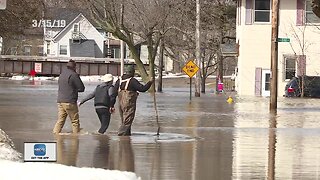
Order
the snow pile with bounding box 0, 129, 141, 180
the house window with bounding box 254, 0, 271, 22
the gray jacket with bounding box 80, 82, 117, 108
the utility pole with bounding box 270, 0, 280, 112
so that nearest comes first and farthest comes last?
the snow pile with bounding box 0, 129, 141, 180 < the gray jacket with bounding box 80, 82, 117, 108 < the utility pole with bounding box 270, 0, 280, 112 < the house window with bounding box 254, 0, 271, 22

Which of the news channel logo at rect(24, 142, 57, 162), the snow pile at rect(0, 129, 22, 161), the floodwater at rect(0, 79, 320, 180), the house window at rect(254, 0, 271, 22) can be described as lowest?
the floodwater at rect(0, 79, 320, 180)

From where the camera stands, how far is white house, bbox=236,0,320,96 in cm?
4959

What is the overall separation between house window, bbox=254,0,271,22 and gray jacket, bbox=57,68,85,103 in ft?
106

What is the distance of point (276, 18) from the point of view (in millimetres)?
30250

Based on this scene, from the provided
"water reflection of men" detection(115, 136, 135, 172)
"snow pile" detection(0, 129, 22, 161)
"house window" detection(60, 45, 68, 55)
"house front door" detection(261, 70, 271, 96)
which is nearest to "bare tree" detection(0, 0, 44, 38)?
"house front door" detection(261, 70, 271, 96)

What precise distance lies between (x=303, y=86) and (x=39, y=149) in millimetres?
37504

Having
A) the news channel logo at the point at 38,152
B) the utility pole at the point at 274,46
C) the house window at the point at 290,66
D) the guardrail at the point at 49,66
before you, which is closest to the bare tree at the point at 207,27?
the house window at the point at 290,66

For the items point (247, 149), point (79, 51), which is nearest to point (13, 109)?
point (247, 149)

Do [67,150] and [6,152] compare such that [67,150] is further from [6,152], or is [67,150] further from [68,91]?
[6,152]

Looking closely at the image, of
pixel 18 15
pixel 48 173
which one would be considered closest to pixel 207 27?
pixel 18 15

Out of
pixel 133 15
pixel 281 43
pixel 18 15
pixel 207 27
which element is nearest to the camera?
pixel 18 15

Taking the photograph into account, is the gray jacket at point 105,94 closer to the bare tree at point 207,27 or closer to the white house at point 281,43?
the white house at point 281,43

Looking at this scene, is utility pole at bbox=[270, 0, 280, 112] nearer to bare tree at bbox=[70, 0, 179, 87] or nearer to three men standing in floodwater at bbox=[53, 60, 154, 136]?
three men standing in floodwater at bbox=[53, 60, 154, 136]

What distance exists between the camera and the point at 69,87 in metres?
18.4
